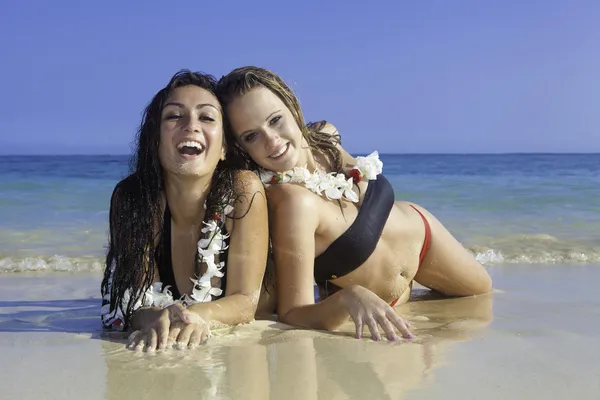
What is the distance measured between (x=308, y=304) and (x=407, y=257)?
0.99m

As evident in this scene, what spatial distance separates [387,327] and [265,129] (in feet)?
4.53

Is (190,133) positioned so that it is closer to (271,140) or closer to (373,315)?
(271,140)

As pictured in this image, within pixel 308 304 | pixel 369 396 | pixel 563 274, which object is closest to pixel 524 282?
pixel 563 274

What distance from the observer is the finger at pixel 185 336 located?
3340mm

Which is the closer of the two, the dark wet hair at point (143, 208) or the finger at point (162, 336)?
the finger at point (162, 336)

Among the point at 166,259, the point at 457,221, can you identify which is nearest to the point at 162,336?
the point at 166,259

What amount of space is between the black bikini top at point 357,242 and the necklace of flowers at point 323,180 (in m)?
0.11

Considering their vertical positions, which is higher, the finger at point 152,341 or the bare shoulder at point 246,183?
the bare shoulder at point 246,183

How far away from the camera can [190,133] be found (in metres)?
3.95

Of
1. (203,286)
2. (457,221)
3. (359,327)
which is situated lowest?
(457,221)

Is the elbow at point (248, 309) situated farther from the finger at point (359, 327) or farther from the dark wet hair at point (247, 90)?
the dark wet hair at point (247, 90)

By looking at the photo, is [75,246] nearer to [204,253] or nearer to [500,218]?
[204,253]

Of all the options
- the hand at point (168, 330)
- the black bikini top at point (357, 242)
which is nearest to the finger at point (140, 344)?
the hand at point (168, 330)

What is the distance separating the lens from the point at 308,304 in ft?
13.0
